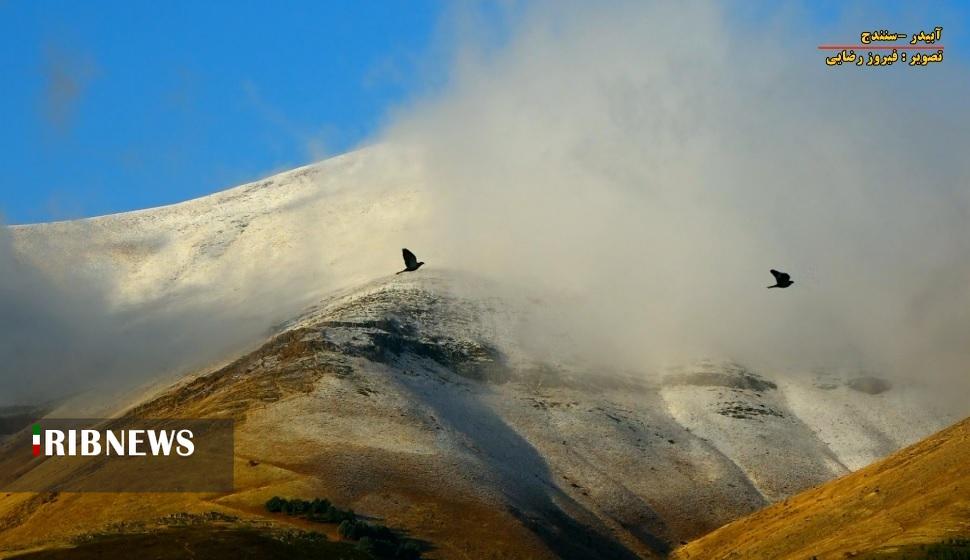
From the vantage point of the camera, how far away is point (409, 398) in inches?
6585

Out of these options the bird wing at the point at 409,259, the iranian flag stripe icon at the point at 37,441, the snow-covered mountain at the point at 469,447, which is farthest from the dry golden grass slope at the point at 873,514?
the iranian flag stripe icon at the point at 37,441

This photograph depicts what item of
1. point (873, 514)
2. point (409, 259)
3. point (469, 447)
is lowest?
point (873, 514)

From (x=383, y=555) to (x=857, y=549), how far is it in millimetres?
32686

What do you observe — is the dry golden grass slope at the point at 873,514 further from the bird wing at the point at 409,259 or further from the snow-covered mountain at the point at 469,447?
the bird wing at the point at 409,259

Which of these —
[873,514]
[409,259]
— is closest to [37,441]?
[409,259]

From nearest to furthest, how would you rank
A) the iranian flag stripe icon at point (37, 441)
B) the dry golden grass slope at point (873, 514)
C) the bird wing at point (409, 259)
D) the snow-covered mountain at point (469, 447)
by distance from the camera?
1. the bird wing at point (409, 259)
2. the dry golden grass slope at point (873, 514)
3. the snow-covered mountain at point (469, 447)
4. the iranian flag stripe icon at point (37, 441)

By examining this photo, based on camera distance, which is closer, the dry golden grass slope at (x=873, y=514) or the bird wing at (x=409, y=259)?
the bird wing at (x=409, y=259)

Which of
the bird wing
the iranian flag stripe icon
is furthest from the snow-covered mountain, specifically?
the bird wing

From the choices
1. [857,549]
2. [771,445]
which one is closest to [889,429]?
[771,445]

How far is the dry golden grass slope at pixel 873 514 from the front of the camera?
331 ft

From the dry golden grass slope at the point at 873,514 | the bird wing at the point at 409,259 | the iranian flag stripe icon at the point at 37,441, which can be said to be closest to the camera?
the bird wing at the point at 409,259

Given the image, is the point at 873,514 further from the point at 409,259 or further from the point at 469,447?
the point at 469,447

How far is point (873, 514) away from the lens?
11100cm

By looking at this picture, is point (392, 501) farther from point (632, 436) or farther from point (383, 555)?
point (632, 436)
